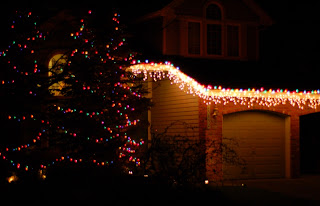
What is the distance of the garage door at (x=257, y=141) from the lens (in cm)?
1828

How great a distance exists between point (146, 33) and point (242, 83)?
5063mm

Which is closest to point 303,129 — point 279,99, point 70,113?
point 279,99

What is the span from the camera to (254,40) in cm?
2089

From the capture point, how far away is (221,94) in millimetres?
16703

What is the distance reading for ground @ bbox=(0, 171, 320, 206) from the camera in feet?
36.8

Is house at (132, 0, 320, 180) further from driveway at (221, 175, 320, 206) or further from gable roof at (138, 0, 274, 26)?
driveway at (221, 175, 320, 206)

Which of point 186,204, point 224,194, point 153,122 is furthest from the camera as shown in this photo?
point 153,122

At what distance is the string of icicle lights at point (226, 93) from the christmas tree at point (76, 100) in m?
1.68

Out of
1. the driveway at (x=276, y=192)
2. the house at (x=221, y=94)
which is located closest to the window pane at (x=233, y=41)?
the house at (x=221, y=94)

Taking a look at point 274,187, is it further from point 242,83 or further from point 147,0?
point 147,0

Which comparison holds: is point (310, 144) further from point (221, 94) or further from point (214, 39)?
point (221, 94)

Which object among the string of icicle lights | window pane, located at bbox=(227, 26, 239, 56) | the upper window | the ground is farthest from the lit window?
window pane, located at bbox=(227, 26, 239, 56)

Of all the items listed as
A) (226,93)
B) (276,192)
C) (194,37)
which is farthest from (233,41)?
(276,192)

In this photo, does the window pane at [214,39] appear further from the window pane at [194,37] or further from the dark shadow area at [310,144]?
the dark shadow area at [310,144]
